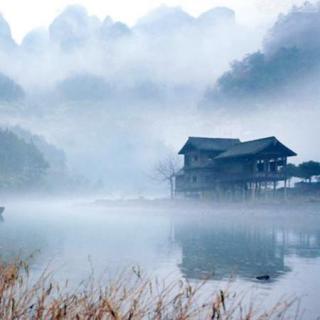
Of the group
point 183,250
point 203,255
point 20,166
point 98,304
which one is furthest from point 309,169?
point 20,166

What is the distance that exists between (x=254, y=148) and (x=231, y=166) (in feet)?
14.0

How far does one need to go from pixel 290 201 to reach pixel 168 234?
751 inches

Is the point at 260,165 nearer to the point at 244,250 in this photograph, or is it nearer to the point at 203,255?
the point at 244,250

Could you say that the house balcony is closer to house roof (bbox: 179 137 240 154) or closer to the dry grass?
house roof (bbox: 179 137 240 154)

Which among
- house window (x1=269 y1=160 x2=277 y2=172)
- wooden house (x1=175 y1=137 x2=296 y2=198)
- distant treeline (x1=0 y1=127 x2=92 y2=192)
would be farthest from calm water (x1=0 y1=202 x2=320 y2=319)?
distant treeline (x1=0 y1=127 x2=92 y2=192)

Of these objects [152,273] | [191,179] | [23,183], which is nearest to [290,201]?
[191,179]

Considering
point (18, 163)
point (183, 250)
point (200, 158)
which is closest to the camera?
point (183, 250)

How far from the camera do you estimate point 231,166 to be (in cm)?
5391

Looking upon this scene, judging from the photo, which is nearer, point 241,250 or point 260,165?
point 241,250

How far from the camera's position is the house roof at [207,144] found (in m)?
57.5

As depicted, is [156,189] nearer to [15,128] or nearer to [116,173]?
[116,173]

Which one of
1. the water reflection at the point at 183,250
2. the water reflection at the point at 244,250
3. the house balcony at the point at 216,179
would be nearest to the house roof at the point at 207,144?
the house balcony at the point at 216,179

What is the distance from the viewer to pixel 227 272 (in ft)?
48.9

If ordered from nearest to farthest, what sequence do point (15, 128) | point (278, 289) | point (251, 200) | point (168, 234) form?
1. point (278, 289)
2. point (168, 234)
3. point (251, 200)
4. point (15, 128)
